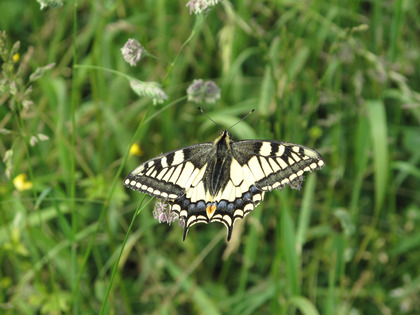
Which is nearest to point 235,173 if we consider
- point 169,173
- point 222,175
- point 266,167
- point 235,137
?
point 222,175

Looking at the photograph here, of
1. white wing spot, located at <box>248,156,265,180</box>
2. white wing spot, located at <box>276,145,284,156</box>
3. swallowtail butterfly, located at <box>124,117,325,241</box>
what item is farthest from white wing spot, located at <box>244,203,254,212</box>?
white wing spot, located at <box>276,145,284,156</box>

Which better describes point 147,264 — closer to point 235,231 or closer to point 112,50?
point 235,231

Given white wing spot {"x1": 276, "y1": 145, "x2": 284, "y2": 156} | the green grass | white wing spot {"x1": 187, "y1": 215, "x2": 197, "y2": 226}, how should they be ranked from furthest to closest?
the green grass, white wing spot {"x1": 276, "y1": 145, "x2": 284, "y2": 156}, white wing spot {"x1": 187, "y1": 215, "x2": 197, "y2": 226}

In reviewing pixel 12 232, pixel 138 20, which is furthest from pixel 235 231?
pixel 138 20

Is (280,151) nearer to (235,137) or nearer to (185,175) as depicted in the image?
(185,175)

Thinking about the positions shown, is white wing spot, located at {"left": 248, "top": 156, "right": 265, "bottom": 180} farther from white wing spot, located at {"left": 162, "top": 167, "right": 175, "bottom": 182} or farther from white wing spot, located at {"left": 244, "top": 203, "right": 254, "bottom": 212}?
white wing spot, located at {"left": 162, "top": 167, "right": 175, "bottom": 182}

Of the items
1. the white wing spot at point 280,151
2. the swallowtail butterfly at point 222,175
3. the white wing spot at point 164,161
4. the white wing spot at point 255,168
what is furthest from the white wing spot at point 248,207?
the white wing spot at point 164,161
